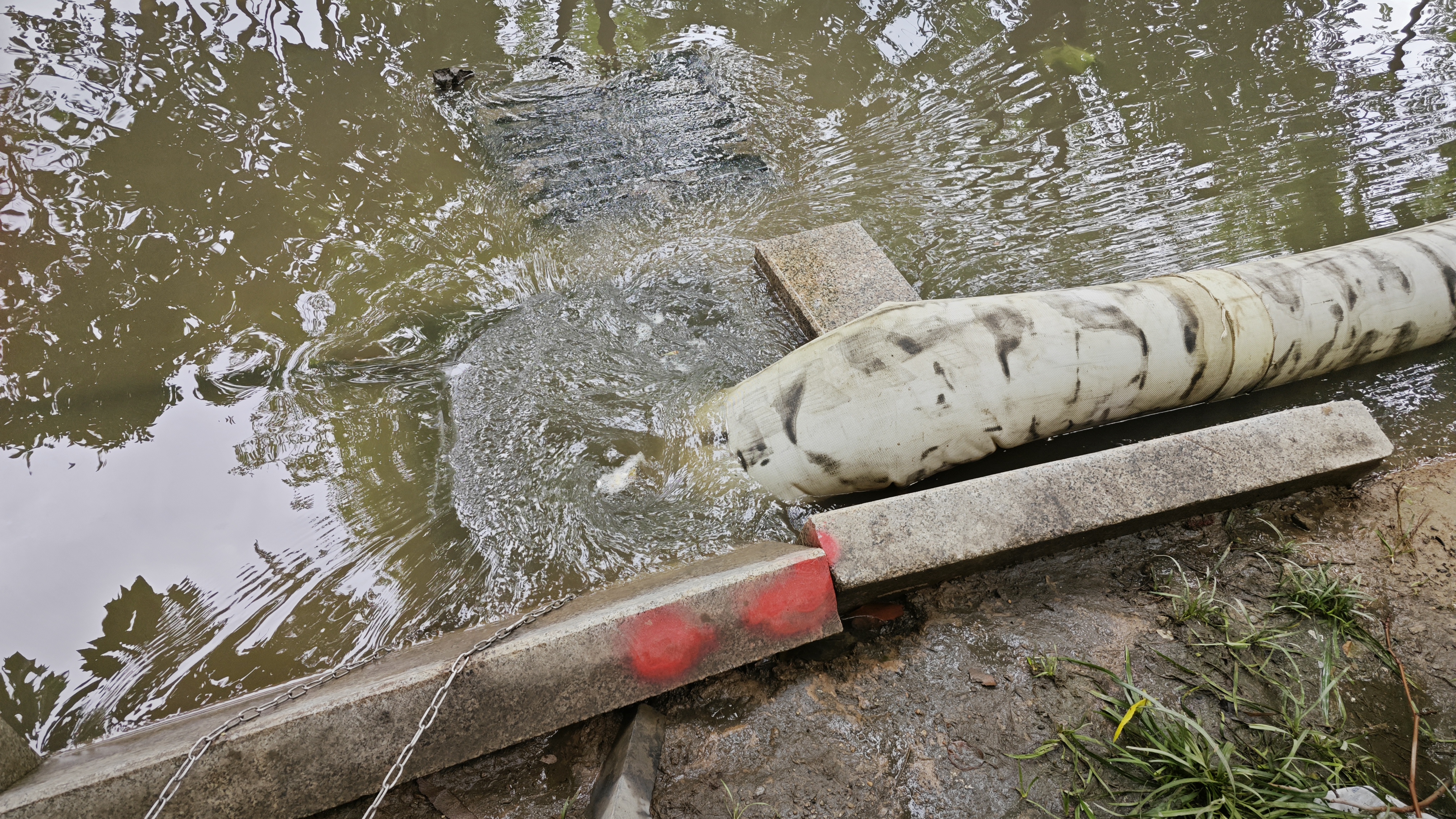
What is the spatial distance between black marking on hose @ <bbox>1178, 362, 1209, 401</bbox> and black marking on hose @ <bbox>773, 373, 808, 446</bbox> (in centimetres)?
167

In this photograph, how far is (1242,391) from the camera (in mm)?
3305

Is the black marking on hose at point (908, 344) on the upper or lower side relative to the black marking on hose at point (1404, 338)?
upper

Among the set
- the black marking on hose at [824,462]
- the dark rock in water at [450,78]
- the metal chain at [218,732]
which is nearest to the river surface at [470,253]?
the dark rock in water at [450,78]

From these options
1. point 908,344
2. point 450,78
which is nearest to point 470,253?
point 450,78

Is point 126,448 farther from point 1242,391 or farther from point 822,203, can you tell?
point 1242,391

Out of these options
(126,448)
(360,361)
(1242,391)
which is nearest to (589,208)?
(360,361)

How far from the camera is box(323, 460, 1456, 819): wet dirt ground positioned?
2131 millimetres

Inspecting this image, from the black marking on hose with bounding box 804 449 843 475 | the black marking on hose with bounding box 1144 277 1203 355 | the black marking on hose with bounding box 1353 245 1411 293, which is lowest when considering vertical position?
the black marking on hose with bounding box 1353 245 1411 293

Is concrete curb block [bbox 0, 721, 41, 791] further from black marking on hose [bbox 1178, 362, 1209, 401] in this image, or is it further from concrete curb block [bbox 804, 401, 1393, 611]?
black marking on hose [bbox 1178, 362, 1209, 401]

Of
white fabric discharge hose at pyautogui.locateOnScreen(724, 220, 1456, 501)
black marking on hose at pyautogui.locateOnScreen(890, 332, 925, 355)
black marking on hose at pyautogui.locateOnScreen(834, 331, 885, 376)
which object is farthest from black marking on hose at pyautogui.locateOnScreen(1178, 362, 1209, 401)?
black marking on hose at pyautogui.locateOnScreen(834, 331, 885, 376)

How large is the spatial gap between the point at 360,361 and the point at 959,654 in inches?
124

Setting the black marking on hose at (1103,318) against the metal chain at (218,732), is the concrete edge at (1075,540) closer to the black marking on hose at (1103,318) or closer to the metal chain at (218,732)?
the black marking on hose at (1103,318)

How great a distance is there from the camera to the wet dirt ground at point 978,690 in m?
2.13

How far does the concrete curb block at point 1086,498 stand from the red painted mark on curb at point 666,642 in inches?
19.5
